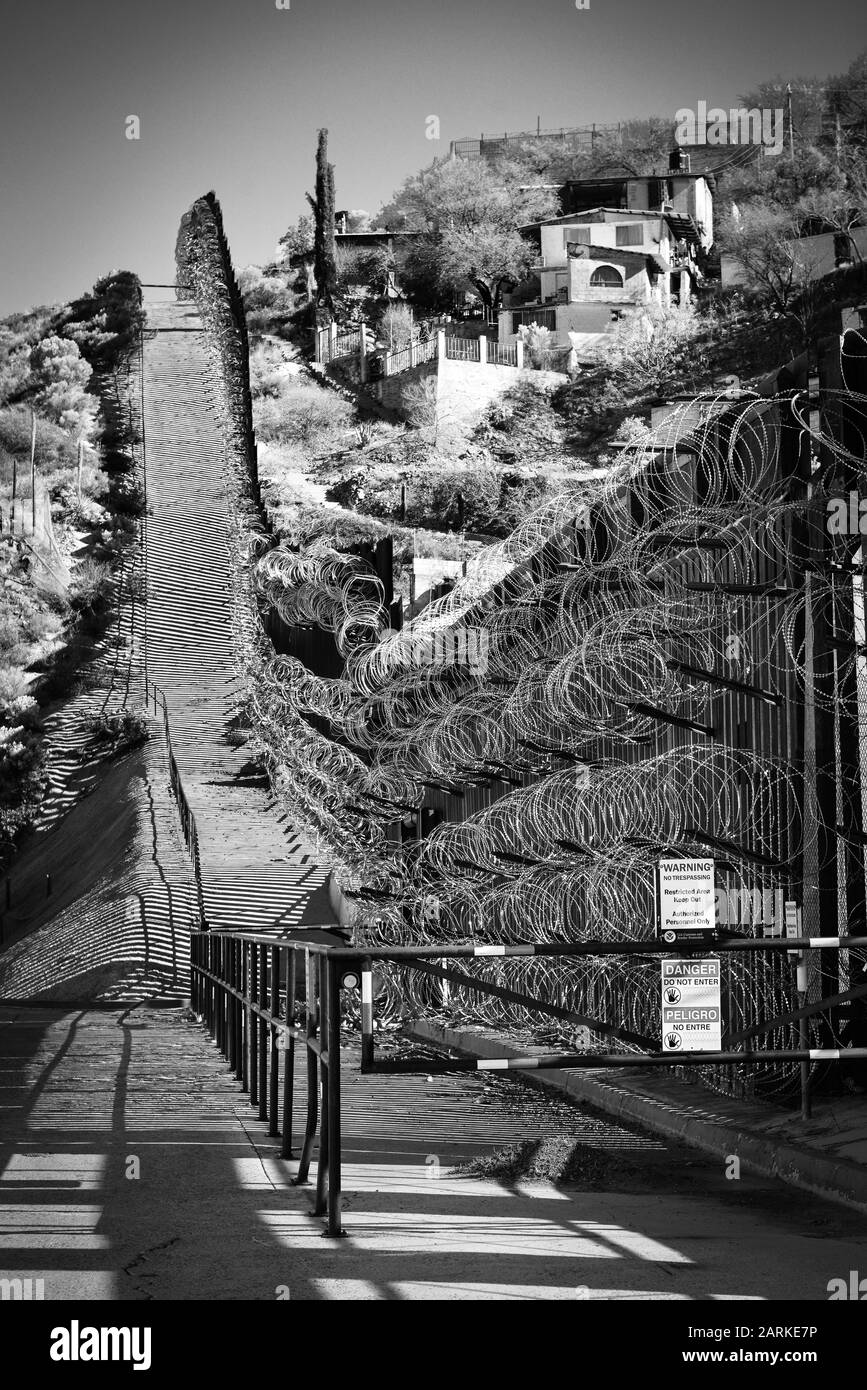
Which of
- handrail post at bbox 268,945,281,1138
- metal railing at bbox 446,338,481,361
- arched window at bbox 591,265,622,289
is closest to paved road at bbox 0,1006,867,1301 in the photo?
handrail post at bbox 268,945,281,1138

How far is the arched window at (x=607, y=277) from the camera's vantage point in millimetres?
89312

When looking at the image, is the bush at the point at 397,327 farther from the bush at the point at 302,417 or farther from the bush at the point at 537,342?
the bush at the point at 537,342

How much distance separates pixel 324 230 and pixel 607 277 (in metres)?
24.0

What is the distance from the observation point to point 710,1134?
31.2 feet

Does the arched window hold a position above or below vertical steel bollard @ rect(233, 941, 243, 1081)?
above

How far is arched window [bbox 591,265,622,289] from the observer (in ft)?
293

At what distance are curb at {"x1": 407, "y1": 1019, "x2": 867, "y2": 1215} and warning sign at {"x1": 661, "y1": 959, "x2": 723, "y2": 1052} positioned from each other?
3.05 feet

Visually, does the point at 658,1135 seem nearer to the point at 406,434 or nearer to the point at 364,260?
the point at 406,434

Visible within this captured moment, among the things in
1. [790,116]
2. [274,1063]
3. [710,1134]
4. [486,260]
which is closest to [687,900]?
[710,1134]

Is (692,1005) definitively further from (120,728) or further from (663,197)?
(663,197)

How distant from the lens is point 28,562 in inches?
2135

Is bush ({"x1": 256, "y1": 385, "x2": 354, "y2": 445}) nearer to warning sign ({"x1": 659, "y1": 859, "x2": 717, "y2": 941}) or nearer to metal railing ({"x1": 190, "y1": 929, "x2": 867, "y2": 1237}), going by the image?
metal railing ({"x1": 190, "y1": 929, "x2": 867, "y2": 1237})

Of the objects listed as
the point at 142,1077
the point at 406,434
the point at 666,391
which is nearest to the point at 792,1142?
the point at 142,1077

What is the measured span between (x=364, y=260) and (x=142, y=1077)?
103 meters
